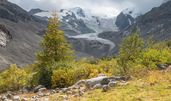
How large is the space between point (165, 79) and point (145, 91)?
13.2 ft

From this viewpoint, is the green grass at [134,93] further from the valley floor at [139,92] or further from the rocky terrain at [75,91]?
the rocky terrain at [75,91]

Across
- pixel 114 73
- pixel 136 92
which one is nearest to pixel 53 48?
pixel 114 73

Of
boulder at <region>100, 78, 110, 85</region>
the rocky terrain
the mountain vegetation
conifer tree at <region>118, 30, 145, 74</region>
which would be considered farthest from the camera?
conifer tree at <region>118, 30, 145, 74</region>

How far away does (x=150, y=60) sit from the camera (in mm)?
49188

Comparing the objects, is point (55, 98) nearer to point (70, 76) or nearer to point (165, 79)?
point (165, 79)

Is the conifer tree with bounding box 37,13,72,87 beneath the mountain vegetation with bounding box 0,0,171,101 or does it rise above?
above

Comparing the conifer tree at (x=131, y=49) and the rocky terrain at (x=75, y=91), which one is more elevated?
the conifer tree at (x=131, y=49)

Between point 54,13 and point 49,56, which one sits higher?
point 54,13

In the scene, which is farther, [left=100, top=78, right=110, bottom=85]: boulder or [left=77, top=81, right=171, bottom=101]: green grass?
[left=100, top=78, right=110, bottom=85]: boulder

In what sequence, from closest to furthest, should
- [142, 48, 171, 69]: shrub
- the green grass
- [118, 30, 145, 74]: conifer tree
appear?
the green grass < [142, 48, 171, 69]: shrub < [118, 30, 145, 74]: conifer tree

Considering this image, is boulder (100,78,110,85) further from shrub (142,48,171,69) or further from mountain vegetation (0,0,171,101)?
shrub (142,48,171,69)

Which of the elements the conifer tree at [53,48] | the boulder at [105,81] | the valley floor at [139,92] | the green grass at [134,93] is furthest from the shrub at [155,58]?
the green grass at [134,93]

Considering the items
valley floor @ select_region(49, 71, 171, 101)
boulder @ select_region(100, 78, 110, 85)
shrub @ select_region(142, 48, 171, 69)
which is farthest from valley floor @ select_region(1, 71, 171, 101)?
shrub @ select_region(142, 48, 171, 69)

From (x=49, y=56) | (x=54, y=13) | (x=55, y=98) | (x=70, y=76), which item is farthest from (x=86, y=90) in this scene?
(x=54, y=13)
